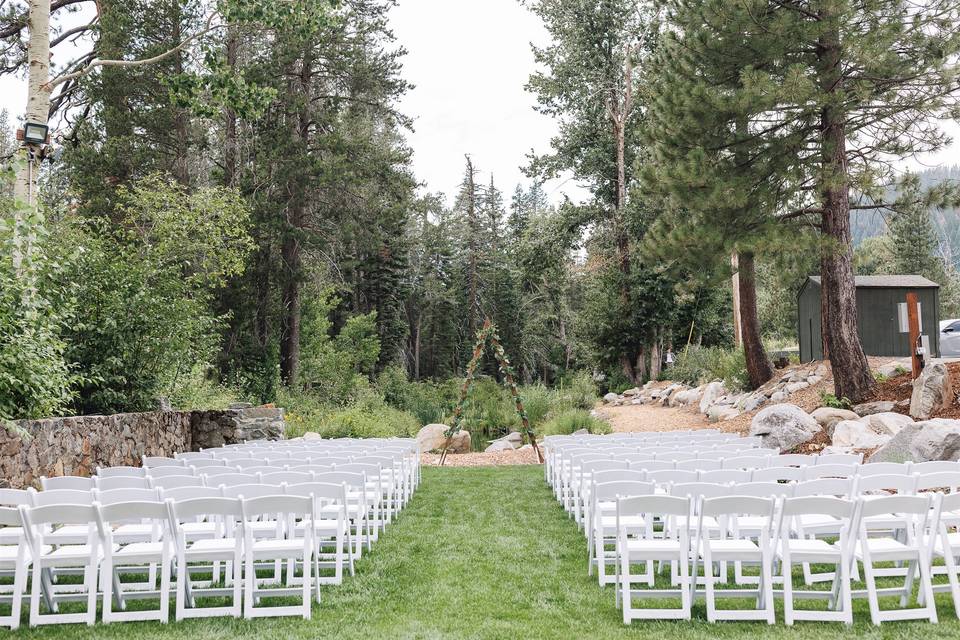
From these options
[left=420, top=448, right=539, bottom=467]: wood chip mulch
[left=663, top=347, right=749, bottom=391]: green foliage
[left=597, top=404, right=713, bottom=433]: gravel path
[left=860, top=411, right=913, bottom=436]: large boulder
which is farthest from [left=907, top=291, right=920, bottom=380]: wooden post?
[left=420, top=448, right=539, bottom=467]: wood chip mulch

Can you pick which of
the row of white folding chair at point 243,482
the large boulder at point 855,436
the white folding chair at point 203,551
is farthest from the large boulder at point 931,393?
the white folding chair at point 203,551

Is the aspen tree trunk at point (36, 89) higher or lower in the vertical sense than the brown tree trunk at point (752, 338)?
higher

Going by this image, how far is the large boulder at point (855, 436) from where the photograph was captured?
10.7 meters

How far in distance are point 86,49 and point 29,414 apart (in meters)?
16.8

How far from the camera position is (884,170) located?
47.0 feet

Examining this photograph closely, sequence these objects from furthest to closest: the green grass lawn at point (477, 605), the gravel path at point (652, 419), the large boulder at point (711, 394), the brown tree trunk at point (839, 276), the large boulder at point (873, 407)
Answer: the large boulder at point (711, 394) < the gravel path at point (652, 419) < the brown tree trunk at point (839, 276) < the large boulder at point (873, 407) < the green grass lawn at point (477, 605)

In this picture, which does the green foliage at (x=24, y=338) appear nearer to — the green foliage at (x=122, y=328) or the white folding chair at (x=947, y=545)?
the green foliage at (x=122, y=328)

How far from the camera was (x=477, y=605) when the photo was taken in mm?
4988

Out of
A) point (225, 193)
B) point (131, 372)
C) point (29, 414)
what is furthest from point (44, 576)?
point (225, 193)

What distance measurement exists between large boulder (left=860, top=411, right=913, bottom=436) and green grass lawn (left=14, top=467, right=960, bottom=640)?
6126 mm

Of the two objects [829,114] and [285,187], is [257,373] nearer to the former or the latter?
[285,187]

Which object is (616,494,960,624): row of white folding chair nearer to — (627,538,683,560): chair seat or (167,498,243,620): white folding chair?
(627,538,683,560): chair seat

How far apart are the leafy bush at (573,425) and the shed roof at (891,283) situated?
690 cm

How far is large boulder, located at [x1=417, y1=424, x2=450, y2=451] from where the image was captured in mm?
17312
